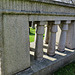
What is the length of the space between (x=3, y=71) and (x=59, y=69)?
4.06m

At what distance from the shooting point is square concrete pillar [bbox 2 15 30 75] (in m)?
4.52

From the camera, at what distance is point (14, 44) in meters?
4.88

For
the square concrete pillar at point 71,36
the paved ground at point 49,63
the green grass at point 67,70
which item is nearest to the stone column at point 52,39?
the paved ground at point 49,63

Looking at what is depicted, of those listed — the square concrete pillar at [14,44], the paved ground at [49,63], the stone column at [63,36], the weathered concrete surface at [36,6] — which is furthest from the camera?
the stone column at [63,36]

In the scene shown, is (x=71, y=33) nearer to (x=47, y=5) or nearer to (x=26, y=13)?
(x=47, y=5)

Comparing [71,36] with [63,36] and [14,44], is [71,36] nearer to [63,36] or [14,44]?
[63,36]

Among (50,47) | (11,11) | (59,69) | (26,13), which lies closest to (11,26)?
(11,11)

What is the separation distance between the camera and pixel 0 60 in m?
4.66

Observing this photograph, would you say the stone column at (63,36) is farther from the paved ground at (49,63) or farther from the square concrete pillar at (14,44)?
the square concrete pillar at (14,44)

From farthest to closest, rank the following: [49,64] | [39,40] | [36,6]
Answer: [49,64], [39,40], [36,6]

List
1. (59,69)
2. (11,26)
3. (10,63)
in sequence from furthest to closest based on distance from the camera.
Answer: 1. (59,69)
2. (10,63)
3. (11,26)

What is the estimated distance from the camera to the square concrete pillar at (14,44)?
14.8 feet

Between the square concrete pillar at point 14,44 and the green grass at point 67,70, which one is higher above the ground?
the square concrete pillar at point 14,44

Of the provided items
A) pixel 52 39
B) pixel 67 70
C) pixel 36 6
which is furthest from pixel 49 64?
pixel 36 6
